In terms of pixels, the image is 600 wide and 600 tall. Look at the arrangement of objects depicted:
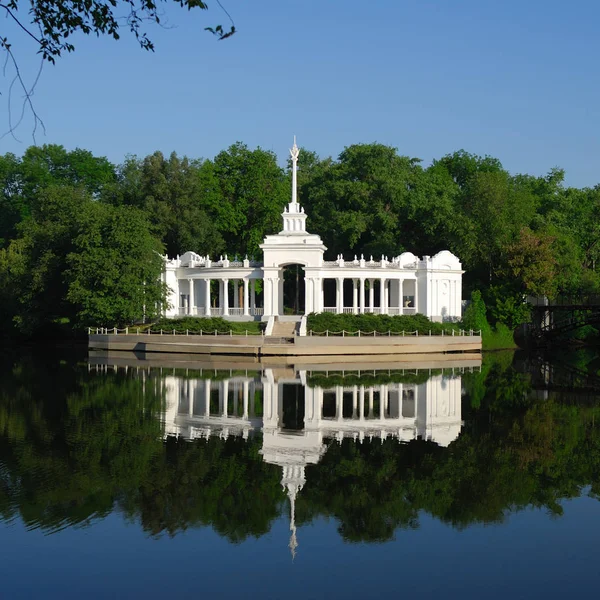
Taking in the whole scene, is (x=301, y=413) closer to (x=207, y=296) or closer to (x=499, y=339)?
(x=499, y=339)

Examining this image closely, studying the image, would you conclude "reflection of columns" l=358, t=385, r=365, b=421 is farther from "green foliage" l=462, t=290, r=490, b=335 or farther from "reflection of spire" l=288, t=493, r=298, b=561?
"green foliage" l=462, t=290, r=490, b=335

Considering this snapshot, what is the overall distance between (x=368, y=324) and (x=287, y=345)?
632cm

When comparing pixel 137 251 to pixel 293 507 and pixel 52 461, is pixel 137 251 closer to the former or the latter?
pixel 52 461

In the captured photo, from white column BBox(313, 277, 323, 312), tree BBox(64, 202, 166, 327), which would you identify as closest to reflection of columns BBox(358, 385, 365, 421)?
white column BBox(313, 277, 323, 312)

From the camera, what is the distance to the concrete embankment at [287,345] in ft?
184

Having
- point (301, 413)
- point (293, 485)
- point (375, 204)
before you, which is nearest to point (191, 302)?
point (375, 204)

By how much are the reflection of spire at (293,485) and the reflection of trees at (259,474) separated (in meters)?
0.21

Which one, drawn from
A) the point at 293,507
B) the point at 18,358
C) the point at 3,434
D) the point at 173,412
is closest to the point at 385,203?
→ the point at 18,358

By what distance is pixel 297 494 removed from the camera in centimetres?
1995

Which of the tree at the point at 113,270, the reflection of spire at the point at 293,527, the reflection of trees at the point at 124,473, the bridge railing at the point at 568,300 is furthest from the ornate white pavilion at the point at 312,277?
the reflection of spire at the point at 293,527

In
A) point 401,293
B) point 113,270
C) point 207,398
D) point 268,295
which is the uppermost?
point 113,270

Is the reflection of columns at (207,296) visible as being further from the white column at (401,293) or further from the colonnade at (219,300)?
the white column at (401,293)

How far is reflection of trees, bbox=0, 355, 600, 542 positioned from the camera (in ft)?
60.2

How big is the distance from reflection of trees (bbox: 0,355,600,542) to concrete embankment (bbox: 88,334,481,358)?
78.1 ft
